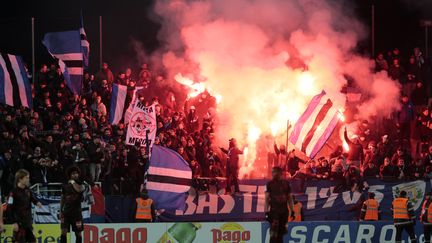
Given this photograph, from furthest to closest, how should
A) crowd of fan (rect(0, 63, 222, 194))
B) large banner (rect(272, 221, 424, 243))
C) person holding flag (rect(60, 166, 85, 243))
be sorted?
1. crowd of fan (rect(0, 63, 222, 194))
2. large banner (rect(272, 221, 424, 243))
3. person holding flag (rect(60, 166, 85, 243))

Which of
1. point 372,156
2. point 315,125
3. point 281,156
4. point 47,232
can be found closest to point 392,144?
point 372,156

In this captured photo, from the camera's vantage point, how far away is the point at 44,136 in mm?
23250

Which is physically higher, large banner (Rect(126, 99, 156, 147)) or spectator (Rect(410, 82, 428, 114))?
spectator (Rect(410, 82, 428, 114))

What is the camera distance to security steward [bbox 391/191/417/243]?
20766 mm

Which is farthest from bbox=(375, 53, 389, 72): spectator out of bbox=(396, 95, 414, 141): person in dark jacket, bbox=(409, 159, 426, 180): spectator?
bbox=(409, 159, 426, 180): spectator

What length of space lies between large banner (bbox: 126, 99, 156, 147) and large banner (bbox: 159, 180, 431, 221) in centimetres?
166

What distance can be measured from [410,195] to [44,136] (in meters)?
8.66

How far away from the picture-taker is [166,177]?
21.6 m

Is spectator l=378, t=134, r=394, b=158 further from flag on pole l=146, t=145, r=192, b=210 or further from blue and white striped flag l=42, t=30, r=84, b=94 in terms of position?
blue and white striped flag l=42, t=30, r=84, b=94

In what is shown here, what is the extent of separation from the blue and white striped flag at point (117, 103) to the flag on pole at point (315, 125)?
419 centimetres

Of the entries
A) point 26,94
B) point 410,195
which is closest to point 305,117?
point 410,195

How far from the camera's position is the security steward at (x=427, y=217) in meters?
20.8

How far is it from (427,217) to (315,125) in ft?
13.1

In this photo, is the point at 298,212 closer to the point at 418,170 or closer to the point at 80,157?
the point at 418,170
